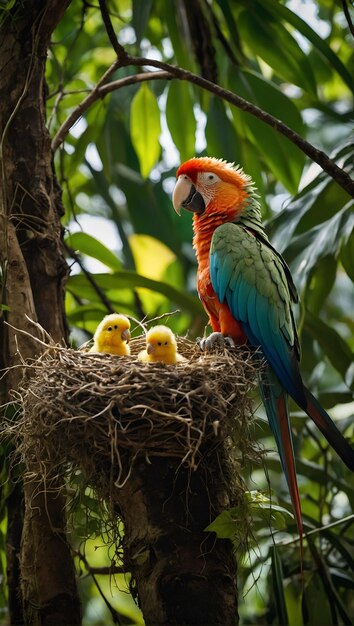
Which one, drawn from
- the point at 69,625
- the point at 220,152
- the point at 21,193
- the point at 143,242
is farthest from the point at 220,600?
the point at 143,242

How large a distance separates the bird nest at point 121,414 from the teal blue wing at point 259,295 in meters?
0.29

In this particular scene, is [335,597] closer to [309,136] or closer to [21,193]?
[21,193]

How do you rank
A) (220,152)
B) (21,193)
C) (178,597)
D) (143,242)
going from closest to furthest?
(178,597) < (21,193) < (220,152) < (143,242)

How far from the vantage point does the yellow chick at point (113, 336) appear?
8.53 ft

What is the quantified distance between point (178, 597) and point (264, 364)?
32.1 inches

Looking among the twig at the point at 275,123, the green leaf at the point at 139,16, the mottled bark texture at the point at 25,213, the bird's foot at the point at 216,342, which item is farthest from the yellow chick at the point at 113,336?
the green leaf at the point at 139,16

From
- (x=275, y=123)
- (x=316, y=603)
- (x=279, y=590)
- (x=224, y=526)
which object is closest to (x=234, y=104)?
Answer: (x=275, y=123)

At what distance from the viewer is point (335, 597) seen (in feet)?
10.1

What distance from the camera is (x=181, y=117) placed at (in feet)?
11.9

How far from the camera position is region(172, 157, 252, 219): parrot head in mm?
2996

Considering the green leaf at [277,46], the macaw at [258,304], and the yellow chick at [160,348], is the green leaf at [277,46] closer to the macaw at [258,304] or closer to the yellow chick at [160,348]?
the macaw at [258,304]

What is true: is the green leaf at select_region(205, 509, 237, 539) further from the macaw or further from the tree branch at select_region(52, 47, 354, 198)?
the tree branch at select_region(52, 47, 354, 198)

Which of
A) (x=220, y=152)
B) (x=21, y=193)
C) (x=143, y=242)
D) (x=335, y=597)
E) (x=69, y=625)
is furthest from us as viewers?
(x=143, y=242)

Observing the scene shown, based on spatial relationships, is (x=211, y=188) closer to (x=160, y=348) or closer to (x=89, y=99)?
(x=89, y=99)
